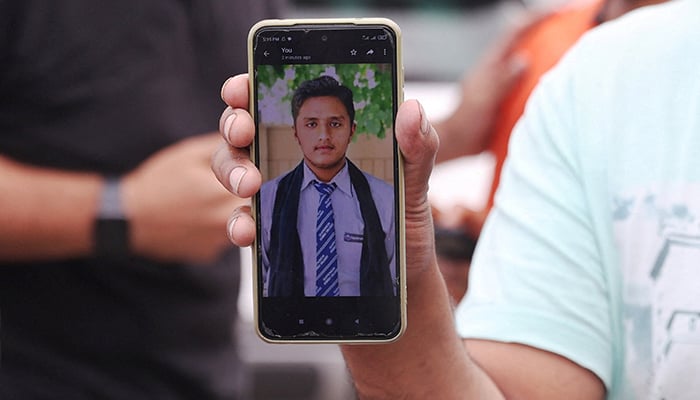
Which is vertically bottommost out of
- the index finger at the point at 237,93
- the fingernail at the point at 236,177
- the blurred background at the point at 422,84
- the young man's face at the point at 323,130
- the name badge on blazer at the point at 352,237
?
the blurred background at the point at 422,84

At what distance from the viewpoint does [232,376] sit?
7.18 ft

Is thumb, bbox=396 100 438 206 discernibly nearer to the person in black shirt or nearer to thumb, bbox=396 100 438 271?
thumb, bbox=396 100 438 271

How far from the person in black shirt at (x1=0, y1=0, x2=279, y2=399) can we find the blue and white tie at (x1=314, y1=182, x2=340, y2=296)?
802 mm

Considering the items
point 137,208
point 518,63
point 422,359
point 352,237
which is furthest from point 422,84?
point 352,237

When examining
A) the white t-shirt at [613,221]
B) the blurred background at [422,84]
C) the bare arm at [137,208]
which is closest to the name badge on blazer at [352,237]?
the white t-shirt at [613,221]

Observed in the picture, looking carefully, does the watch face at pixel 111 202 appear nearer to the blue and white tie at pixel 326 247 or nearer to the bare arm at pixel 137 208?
the bare arm at pixel 137 208

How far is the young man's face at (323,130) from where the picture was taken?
116 centimetres

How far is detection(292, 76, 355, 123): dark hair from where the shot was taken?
1161 millimetres

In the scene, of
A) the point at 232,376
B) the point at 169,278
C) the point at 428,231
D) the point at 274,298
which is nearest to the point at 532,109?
the point at 428,231

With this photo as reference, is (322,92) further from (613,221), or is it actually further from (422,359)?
(613,221)

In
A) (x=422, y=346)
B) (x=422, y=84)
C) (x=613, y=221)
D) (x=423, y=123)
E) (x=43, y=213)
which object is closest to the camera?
(x=423, y=123)

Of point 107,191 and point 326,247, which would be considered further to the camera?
point 107,191

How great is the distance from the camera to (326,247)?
118 cm

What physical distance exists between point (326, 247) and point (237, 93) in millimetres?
190
